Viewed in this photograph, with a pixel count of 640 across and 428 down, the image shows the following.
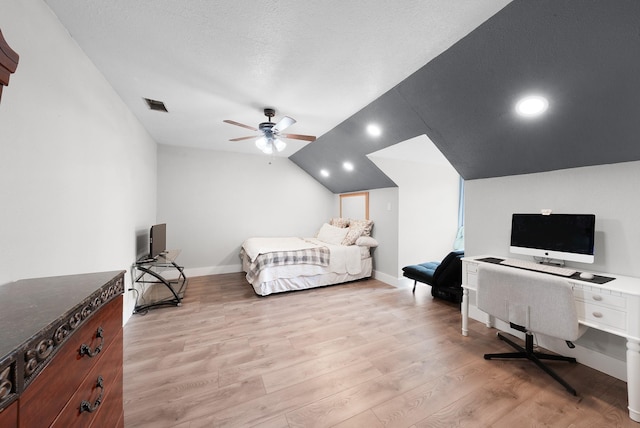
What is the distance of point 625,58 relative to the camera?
134 centimetres

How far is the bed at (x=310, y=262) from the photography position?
3.53 m

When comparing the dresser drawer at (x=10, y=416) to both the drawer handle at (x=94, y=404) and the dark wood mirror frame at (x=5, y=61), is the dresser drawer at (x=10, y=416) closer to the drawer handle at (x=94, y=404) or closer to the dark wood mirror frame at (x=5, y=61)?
the drawer handle at (x=94, y=404)

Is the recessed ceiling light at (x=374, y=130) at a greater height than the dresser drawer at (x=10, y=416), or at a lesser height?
greater

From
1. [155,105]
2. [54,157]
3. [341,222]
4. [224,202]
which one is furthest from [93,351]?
[341,222]

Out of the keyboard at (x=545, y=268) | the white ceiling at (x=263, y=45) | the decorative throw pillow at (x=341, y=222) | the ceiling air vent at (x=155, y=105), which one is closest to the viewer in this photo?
the white ceiling at (x=263, y=45)

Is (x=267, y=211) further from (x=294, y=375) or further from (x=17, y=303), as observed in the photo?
(x=17, y=303)

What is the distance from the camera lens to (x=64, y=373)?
747 millimetres

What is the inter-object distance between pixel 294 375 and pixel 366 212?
3302 millimetres

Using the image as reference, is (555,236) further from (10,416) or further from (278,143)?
(10,416)

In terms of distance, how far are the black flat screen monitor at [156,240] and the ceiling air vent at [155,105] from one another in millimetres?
1462

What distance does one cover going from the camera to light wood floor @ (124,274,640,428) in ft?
4.87

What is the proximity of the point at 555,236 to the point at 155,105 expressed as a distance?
4285 millimetres

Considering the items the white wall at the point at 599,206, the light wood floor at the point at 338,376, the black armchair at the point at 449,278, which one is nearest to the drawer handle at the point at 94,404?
the light wood floor at the point at 338,376

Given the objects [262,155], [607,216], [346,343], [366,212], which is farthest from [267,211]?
[607,216]
